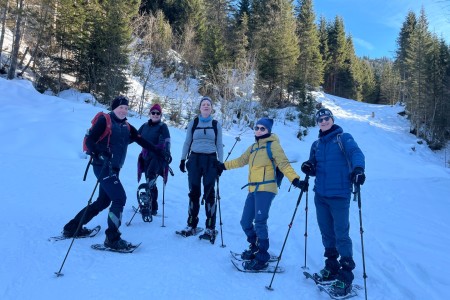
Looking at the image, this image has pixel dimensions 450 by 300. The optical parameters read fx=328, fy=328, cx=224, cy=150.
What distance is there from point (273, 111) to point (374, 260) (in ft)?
80.0

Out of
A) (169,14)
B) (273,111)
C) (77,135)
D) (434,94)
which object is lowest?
(77,135)

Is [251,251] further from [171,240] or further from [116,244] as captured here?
[116,244]

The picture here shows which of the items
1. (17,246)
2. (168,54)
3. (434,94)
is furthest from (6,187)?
(434,94)

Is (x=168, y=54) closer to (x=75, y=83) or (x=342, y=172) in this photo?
(x=75, y=83)

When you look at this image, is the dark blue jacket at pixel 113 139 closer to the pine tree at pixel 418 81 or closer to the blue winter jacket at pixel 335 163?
the blue winter jacket at pixel 335 163

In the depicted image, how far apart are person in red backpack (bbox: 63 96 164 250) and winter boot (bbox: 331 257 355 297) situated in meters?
2.76

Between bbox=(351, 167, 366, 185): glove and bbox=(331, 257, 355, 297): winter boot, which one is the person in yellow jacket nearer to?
bbox=(351, 167, 366, 185): glove

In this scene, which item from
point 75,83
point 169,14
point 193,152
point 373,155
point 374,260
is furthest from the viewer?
point 169,14

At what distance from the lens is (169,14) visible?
38500mm

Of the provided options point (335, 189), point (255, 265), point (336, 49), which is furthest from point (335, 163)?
point (336, 49)

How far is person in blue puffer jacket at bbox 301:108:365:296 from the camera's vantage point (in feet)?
12.6

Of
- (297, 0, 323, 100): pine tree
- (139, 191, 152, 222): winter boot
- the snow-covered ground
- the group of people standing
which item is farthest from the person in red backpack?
(297, 0, 323, 100): pine tree

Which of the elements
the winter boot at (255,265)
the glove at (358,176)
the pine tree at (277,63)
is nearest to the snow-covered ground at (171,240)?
the winter boot at (255,265)

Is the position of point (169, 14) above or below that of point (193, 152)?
above
